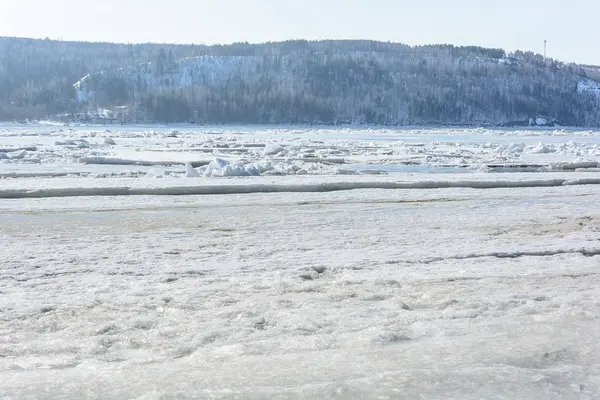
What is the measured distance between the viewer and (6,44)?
164m

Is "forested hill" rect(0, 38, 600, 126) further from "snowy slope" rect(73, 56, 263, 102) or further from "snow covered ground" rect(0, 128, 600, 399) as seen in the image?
"snow covered ground" rect(0, 128, 600, 399)

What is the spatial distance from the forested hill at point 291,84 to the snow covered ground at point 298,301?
108593mm

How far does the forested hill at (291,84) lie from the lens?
409 feet

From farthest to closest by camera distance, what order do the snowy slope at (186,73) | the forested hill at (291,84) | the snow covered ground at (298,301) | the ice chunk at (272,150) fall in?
1. the snowy slope at (186,73)
2. the forested hill at (291,84)
3. the ice chunk at (272,150)
4. the snow covered ground at (298,301)

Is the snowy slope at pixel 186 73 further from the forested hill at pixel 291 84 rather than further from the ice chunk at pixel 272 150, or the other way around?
the ice chunk at pixel 272 150

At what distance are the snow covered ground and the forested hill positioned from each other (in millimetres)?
108593

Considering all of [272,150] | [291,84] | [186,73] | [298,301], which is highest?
[186,73]

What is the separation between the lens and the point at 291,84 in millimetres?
139875

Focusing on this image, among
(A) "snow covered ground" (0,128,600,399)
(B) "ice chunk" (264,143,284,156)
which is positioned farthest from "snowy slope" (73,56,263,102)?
(A) "snow covered ground" (0,128,600,399)

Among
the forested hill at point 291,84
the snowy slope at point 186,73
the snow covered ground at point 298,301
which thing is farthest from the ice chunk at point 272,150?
the snowy slope at point 186,73

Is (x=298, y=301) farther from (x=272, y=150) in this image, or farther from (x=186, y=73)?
(x=186, y=73)

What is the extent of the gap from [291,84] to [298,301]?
452 feet

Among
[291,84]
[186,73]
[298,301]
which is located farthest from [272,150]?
[186,73]

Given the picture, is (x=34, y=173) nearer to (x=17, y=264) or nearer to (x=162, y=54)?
(x=17, y=264)
